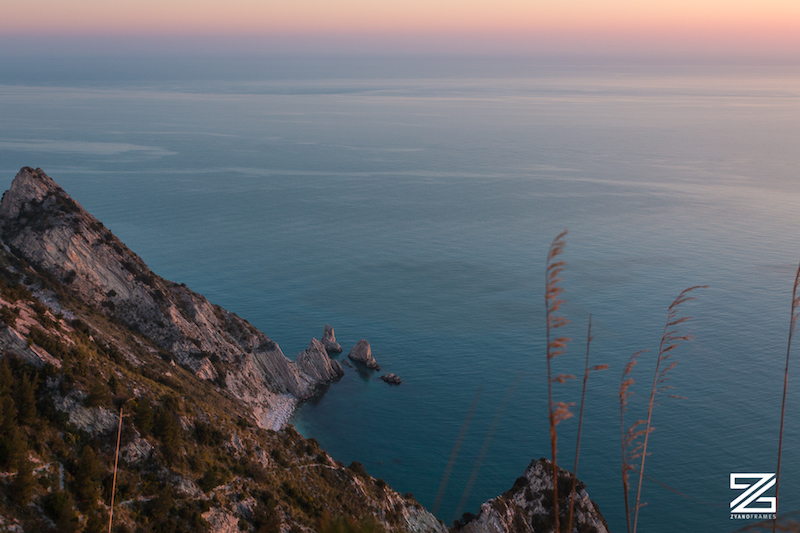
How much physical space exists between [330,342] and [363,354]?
558 centimetres

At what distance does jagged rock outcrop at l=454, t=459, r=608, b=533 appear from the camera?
38219mm

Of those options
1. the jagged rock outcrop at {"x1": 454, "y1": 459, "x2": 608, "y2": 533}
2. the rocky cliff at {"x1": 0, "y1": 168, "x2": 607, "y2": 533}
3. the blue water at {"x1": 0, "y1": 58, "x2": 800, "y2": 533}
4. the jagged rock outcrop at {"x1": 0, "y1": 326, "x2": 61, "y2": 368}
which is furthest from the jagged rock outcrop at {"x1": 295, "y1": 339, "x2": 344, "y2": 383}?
the jagged rock outcrop at {"x1": 0, "y1": 326, "x2": 61, "y2": 368}

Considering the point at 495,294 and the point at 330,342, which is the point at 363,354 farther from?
the point at 495,294

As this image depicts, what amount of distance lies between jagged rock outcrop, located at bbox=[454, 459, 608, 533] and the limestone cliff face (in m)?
31.8

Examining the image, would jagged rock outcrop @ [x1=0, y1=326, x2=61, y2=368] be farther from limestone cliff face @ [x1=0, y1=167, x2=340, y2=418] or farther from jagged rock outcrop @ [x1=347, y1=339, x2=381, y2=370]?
jagged rock outcrop @ [x1=347, y1=339, x2=381, y2=370]

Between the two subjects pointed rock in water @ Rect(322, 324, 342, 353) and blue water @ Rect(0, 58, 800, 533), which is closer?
blue water @ Rect(0, 58, 800, 533)

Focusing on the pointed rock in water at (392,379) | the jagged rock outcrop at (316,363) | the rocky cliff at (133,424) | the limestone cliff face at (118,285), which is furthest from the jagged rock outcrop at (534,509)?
the jagged rock outcrop at (316,363)

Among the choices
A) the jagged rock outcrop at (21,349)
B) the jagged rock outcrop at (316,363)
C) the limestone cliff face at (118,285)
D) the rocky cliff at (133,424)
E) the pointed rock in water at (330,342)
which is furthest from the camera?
the pointed rock in water at (330,342)

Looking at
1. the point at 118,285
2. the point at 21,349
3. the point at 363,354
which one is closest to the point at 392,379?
the point at 363,354

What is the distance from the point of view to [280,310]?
→ 95375mm

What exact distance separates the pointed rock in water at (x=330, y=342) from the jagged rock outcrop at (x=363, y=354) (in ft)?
8.20

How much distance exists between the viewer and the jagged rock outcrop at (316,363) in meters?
74.1

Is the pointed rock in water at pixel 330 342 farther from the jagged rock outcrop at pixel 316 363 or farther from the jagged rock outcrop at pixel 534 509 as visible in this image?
the jagged rock outcrop at pixel 534 509

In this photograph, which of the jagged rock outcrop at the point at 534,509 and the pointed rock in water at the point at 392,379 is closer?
the jagged rock outcrop at the point at 534,509
